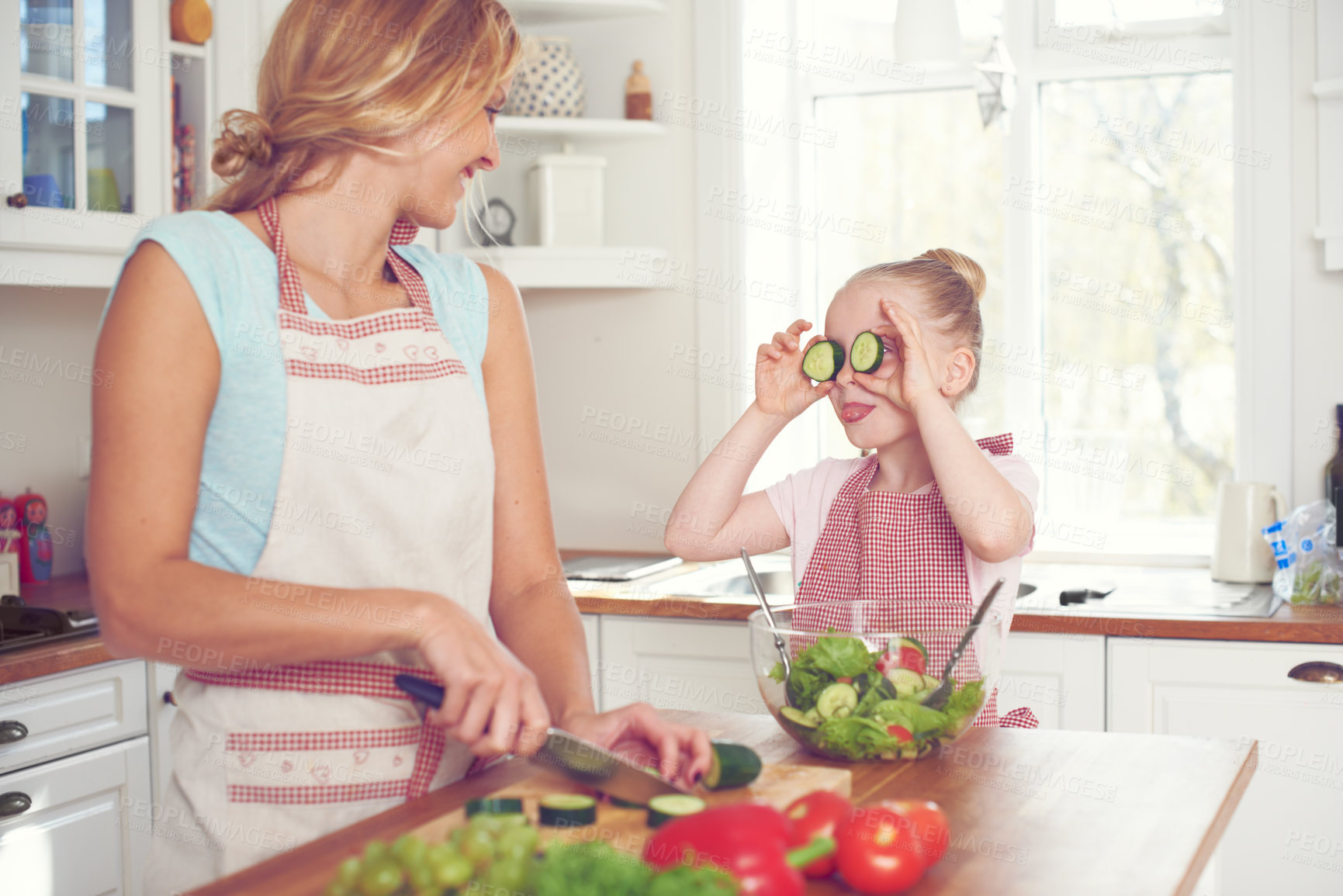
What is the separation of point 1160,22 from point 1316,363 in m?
0.82

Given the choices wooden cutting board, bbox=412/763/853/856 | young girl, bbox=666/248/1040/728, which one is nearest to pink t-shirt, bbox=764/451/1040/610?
young girl, bbox=666/248/1040/728

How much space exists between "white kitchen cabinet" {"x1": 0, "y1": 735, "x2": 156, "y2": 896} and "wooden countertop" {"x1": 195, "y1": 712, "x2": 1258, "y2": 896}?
1121 mm

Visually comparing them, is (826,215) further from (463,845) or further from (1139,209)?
(463,845)

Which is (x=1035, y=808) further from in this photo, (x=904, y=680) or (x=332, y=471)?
(x=332, y=471)

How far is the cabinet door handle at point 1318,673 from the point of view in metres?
1.96

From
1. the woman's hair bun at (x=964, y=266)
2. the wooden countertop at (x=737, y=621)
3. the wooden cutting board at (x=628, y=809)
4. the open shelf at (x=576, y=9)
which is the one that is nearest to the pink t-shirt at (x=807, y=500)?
the woman's hair bun at (x=964, y=266)

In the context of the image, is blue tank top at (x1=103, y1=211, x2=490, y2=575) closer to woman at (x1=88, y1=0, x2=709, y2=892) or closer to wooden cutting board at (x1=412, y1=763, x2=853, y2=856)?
woman at (x1=88, y1=0, x2=709, y2=892)

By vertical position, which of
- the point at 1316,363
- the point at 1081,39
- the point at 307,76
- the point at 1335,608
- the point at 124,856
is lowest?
the point at 124,856

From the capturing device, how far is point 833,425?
9.95ft

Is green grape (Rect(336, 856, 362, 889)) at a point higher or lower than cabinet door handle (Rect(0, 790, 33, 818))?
higher

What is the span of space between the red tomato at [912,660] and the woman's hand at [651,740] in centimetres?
19

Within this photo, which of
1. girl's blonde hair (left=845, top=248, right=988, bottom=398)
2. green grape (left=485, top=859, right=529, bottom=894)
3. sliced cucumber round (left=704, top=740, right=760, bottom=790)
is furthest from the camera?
girl's blonde hair (left=845, top=248, right=988, bottom=398)

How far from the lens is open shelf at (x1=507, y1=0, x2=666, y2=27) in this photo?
278cm


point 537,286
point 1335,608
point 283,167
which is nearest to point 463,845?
point 283,167
